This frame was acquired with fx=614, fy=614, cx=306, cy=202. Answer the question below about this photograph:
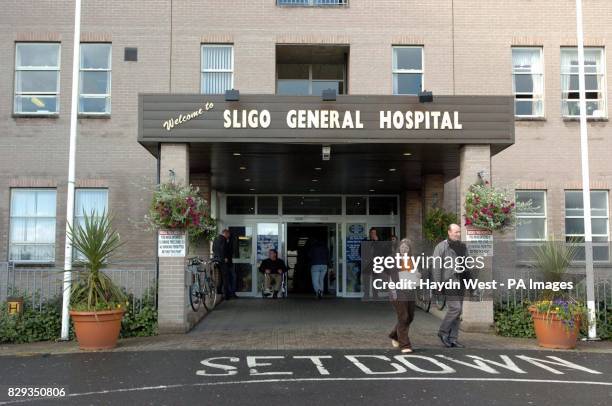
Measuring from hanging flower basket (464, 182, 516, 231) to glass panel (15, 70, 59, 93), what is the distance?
11.5m

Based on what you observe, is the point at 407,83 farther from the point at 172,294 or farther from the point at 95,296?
the point at 95,296

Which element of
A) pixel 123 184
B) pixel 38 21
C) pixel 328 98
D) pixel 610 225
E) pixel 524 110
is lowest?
pixel 610 225

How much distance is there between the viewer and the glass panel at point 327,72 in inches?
720

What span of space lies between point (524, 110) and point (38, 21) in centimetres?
1343

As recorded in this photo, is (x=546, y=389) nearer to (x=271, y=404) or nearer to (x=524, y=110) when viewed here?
(x=271, y=404)

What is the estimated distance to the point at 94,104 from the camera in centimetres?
1656

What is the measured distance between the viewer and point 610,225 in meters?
16.6

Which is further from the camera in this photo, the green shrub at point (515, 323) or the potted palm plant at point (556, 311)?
the green shrub at point (515, 323)

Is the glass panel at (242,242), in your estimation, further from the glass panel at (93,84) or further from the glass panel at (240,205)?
the glass panel at (93,84)

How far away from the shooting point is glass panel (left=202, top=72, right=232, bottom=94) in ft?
55.1

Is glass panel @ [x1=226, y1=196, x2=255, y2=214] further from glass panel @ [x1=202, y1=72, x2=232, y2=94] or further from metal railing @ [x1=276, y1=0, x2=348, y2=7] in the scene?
metal railing @ [x1=276, y1=0, x2=348, y2=7]

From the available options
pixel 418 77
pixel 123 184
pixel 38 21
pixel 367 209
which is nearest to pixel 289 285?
pixel 367 209

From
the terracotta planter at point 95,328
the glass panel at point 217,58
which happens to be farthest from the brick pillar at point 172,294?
the glass panel at point 217,58

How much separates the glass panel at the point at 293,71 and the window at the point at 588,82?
7.29 metres
